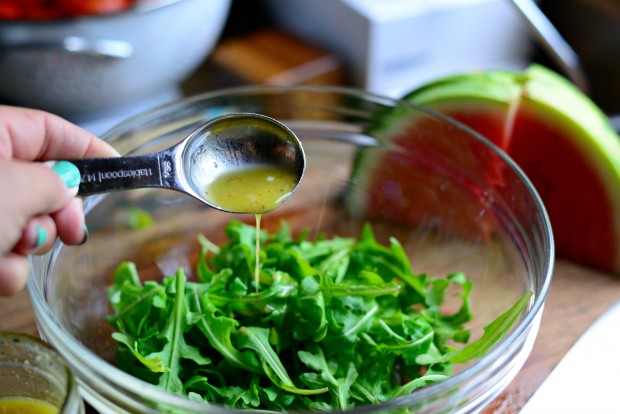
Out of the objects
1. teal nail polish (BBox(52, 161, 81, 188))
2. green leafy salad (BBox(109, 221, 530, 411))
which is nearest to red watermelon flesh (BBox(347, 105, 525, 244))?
green leafy salad (BBox(109, 221, 530, 411))

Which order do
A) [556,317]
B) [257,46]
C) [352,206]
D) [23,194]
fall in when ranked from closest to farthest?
[23,194] → [556,317] → [352,206] → [257,46]

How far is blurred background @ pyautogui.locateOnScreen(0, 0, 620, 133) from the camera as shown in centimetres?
121

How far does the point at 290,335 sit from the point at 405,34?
83 centimetres

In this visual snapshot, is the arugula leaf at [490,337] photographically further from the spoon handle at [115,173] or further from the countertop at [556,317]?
the spoon handle at [115,173]

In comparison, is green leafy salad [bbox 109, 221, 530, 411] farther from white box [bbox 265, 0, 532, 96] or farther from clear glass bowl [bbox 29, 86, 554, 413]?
white box [bbox 265, 0, 532, 96]

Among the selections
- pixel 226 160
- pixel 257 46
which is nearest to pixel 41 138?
pixel 226 160

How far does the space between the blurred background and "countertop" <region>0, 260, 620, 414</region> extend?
40 cm

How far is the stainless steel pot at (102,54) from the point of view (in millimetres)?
1188

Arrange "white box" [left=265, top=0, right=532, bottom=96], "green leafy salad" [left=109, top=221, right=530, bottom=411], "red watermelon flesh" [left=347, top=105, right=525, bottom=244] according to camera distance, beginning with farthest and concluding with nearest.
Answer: "white box" [left=265, top=0, right=532, bottom=96]
"red watermelon flesh" [left=347, top=105, right=525, bottom=244]
"green leafy salad" [left=109, top=221, right=530, bottom=411]

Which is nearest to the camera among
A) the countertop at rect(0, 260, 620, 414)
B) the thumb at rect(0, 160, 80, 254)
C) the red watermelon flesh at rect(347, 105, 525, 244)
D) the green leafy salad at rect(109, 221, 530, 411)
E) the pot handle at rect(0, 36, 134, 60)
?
the thumb at rect(0, 160, 80, 254)

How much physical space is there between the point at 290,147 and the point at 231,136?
7cm

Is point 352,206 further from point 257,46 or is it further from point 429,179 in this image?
point 257,46

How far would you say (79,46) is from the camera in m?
1.19

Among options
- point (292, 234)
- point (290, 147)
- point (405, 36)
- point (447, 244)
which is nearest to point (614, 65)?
point (405, 36)
